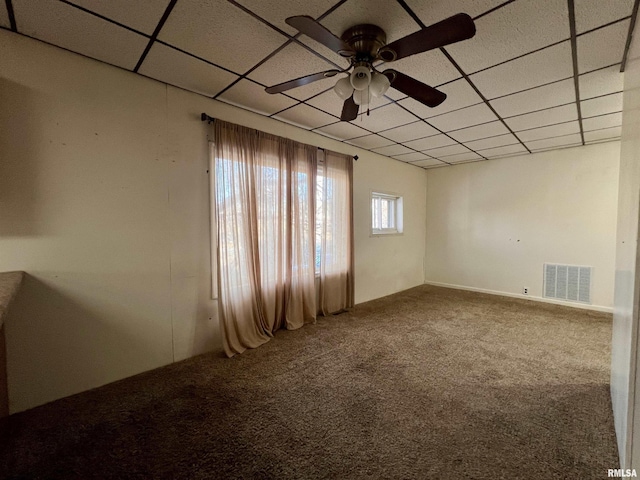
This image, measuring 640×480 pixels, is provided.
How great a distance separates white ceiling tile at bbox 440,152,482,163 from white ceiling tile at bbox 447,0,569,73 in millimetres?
2917

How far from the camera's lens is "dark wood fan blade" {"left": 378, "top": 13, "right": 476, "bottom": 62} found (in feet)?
4.05

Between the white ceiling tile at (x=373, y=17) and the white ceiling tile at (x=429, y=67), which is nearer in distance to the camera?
the white ceiling tile at (x=373, y=17)

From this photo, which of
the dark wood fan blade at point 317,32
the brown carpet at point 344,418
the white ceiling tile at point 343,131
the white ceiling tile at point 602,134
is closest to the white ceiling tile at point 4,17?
the dark wood fan blade at point 317,32

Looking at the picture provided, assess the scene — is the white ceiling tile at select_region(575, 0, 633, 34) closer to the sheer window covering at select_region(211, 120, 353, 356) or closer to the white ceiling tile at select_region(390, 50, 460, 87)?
the white ceiling tile at select_region(390, 50, 460, 87)

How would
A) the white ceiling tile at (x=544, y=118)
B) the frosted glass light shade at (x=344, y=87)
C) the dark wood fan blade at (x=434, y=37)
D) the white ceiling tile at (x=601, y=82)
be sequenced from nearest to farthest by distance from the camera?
the dark wood fan blade at (x=434, y=37)
the frosted glass light shade at (x=344, y=87)
the white ceiling tile at (x=601, y=82)
the white ceiling tile at (x=544, y=118)

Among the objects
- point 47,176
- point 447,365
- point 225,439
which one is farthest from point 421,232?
point 47,176

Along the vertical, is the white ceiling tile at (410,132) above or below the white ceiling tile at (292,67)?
below

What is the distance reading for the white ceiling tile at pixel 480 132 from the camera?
3354mm

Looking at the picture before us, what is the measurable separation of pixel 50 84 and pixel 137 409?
2362 mm

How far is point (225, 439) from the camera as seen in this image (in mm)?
1646

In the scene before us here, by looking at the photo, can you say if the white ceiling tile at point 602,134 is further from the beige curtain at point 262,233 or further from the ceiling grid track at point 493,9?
the beige curtain at point 262,233

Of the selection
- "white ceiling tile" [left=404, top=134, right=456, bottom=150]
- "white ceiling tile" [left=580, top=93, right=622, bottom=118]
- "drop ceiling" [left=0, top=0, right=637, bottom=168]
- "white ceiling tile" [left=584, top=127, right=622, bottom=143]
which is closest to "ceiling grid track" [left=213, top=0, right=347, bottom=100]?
"drop ceiling" [left=0, top=0, right=637, bottom=168]

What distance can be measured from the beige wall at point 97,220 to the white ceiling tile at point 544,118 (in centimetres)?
320

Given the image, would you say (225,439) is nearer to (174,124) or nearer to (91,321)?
(91,321)
